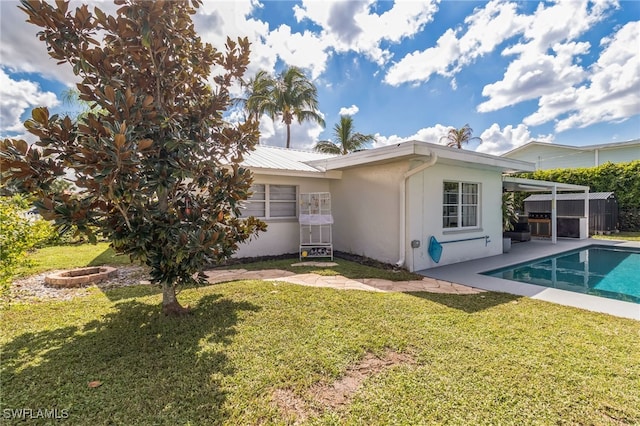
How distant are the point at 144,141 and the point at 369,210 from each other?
7254mm

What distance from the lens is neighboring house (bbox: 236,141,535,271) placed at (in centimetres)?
817

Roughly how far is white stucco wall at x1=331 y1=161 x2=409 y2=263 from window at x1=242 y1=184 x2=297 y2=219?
1733 mm

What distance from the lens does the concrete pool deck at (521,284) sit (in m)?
5.41

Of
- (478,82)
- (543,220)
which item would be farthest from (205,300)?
(543,220)

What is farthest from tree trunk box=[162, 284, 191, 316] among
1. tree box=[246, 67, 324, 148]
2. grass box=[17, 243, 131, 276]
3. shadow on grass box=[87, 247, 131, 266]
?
tree box=[246, 67, 324, 148]

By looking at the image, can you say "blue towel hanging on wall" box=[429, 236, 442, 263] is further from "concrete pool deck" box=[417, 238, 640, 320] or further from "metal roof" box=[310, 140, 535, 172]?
"metal roof" box=[310, 140, 535, 172]

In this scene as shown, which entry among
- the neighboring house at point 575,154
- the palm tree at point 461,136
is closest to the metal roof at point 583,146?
the neighboring house at point 575,154

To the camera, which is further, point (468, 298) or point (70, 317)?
point (468, 298)

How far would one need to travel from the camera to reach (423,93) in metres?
14.8

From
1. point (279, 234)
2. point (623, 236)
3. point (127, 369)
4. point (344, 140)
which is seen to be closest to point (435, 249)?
point (279, 234)

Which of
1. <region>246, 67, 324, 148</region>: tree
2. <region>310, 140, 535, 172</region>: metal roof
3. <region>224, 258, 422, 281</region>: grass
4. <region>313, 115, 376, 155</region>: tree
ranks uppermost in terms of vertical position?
<region>246, 67, 324, 148</region>: tree

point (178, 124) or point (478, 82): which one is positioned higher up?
point (478, 82)

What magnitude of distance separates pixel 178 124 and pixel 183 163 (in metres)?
0.58

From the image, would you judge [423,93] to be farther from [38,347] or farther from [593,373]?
[38,347]
